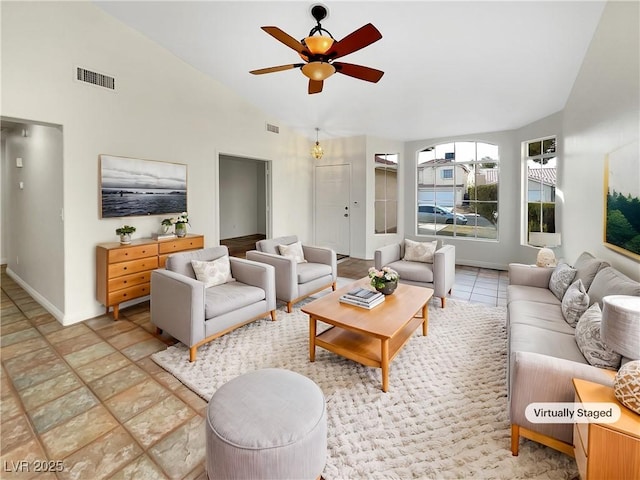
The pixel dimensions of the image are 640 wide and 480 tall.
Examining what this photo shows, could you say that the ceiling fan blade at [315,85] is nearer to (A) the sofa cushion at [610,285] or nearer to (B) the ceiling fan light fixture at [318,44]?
(B) the ceiling fan light fixture at [318,44]

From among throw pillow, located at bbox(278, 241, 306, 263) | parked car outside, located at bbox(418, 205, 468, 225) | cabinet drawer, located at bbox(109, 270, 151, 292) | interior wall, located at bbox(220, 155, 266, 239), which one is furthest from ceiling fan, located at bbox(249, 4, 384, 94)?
interior wall, located at bbox(220, 155, 266, 239)

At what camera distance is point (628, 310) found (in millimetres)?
1295

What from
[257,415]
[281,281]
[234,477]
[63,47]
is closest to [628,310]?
[257,415]

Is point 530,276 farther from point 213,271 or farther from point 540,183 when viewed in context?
point 213,271

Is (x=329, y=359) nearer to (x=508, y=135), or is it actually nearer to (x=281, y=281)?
(x=281, y=281)

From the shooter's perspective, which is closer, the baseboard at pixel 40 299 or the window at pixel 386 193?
the baseboard at pixel 40 299

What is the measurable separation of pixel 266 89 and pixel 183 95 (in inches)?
50.1

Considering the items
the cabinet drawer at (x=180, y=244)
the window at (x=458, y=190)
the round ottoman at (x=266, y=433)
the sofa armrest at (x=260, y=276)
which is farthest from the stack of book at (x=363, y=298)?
the window at (x=458, y=190)

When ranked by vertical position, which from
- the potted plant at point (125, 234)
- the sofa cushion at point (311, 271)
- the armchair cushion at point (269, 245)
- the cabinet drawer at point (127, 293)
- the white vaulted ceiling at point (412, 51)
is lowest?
the cabinet drawer at point (127, 293)

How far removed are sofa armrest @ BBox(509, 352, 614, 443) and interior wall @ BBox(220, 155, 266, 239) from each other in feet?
26.2

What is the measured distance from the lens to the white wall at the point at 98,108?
9.82 ft

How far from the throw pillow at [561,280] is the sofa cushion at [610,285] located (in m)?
0.38

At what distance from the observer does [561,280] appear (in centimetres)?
281

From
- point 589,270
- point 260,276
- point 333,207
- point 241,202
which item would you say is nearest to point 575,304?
point 589,270
